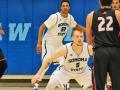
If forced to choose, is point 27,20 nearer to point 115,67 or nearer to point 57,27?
point 57,27

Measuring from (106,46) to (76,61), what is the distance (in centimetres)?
167

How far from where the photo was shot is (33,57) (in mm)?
10258

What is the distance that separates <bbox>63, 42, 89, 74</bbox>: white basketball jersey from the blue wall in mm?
3380

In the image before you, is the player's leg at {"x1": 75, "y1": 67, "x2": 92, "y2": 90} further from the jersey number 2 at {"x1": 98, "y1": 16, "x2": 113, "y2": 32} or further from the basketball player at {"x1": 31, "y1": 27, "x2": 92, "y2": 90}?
the jersey number 2 at {"x1": 98, "y1": 16, "x2": 113, "y2": 32}

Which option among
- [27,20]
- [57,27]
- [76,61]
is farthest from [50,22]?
[27,20]

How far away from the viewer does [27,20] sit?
33.6ft

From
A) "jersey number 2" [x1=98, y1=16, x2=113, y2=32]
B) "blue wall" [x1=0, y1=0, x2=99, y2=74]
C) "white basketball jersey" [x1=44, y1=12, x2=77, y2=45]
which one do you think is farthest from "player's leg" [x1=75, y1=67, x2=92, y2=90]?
"blue wall" [x1=0, y1=0, x2=99, y2=74]

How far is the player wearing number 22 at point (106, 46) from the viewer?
5168 millimetres

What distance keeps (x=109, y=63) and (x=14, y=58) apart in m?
5.44

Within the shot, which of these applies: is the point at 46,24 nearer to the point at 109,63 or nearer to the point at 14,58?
the point at 14,58

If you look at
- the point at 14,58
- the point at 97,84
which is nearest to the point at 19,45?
the point at 14,58

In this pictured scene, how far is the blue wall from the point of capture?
33.4 ft

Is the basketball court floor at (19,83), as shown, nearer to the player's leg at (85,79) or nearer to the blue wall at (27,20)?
the blue wall at (27,20)

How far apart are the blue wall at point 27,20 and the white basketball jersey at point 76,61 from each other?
3.38m
